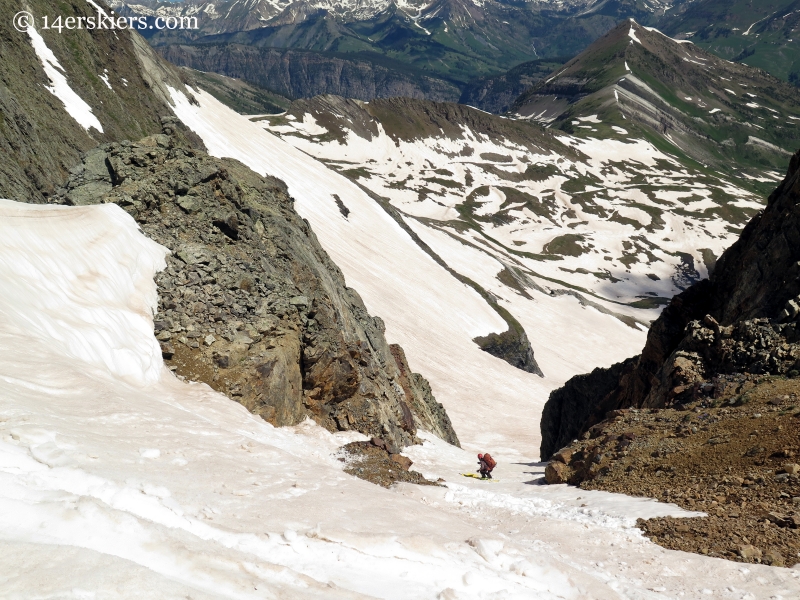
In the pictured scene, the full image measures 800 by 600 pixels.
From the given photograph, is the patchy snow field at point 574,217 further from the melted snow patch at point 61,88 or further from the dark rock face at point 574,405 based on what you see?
the dark rock face at point 574,405

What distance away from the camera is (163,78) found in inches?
2477

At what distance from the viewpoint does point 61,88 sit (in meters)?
40.1

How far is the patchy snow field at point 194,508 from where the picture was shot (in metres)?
6.13

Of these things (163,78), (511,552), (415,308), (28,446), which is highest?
(163,78)

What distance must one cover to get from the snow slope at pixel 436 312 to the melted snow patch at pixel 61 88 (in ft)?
60.2

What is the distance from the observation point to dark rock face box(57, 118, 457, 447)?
1677cm

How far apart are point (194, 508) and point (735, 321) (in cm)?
2203

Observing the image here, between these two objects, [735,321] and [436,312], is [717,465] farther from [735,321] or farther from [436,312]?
[436,312]

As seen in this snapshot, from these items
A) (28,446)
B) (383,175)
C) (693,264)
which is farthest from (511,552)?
(383,175)

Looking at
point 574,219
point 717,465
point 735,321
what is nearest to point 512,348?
point 735,321

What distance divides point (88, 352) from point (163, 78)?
5886cm

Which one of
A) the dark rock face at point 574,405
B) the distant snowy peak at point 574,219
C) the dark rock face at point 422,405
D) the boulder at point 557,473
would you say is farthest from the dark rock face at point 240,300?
the distant snowy peak at point 574,219

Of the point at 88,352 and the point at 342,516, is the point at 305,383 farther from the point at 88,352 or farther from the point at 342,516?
the point at 342,516

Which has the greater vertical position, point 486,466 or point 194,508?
point 194,508
